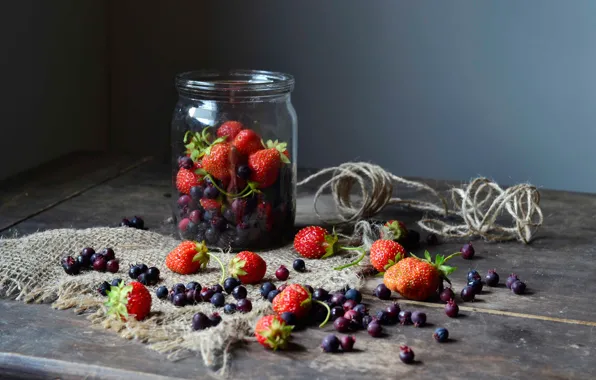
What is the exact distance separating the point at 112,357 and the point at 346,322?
0.32m

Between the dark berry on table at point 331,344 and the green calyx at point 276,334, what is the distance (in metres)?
0.05

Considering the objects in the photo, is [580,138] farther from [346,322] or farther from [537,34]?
[346,322]

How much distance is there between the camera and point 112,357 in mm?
1025

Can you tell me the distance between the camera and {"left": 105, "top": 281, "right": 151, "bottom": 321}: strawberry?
1.12 m

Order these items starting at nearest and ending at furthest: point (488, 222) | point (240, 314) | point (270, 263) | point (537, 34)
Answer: point (240, 314) → point (270, 263) → point (488, 222) → point (537, 34)

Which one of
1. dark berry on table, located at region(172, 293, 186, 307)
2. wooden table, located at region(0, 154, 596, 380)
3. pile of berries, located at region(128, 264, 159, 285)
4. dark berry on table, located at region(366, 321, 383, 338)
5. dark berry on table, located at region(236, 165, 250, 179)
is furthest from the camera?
dark berry on table, located at region(236, 165, 250, 179)

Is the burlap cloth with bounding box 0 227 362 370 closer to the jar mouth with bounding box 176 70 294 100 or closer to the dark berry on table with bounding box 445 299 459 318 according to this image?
the dark berry on table with bounding box 445 299 459 318

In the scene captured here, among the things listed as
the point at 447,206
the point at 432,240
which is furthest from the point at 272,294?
the point at 447,206

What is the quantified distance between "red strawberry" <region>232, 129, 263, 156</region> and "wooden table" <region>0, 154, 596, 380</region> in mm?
281

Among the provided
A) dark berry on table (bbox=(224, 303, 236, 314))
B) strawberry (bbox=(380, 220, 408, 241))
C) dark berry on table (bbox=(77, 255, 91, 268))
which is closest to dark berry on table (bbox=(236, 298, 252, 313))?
dark berry on table (bbox=(224, 303, 236, 314))

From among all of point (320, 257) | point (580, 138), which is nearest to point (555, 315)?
point (320, 257)

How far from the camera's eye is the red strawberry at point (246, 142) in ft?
4.79

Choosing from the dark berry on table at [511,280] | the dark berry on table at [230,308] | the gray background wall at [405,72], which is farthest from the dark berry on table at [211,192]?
the gray background wall at [405,72]

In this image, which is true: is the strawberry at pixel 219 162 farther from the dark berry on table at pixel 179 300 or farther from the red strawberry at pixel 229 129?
the dark berry on table at pixel 179 300
